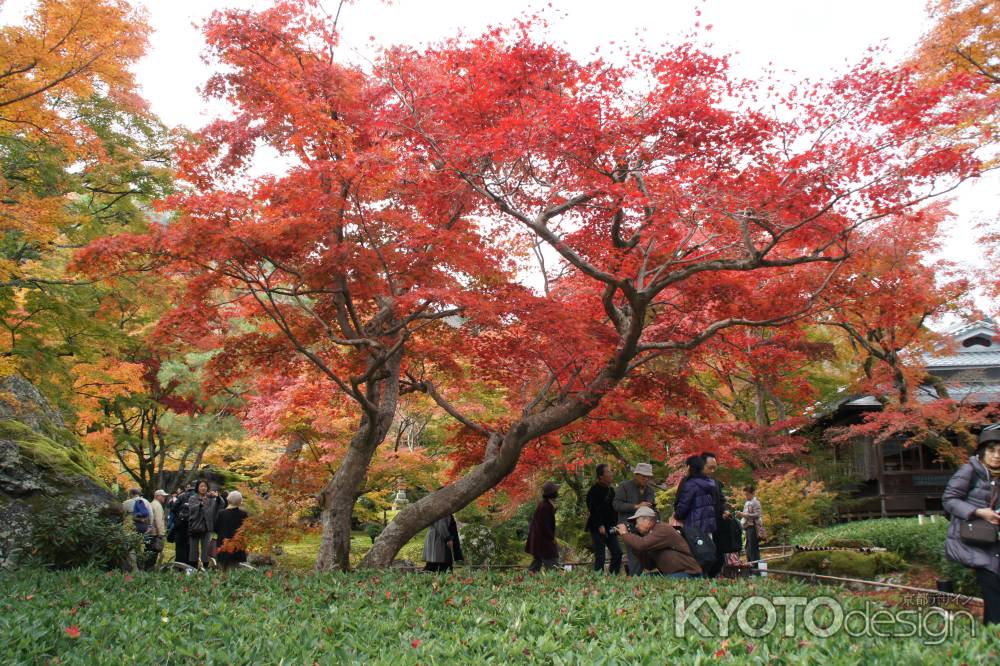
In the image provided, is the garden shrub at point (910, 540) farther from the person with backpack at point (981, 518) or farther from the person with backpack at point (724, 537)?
the person with backpack at point (981, 518)

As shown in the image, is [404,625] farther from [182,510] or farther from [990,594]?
[182,510]

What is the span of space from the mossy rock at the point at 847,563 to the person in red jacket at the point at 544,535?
5.33 m

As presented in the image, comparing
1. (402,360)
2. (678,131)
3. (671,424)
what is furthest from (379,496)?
(678,131)

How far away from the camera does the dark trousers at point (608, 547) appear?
9.16m

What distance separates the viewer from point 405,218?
901cm

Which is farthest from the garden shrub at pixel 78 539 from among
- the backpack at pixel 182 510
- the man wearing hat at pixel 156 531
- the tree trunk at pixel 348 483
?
the man wearing hat at pixel 156 531

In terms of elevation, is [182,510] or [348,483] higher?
[348,483]

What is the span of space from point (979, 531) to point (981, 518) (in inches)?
3.2

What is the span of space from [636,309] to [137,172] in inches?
414

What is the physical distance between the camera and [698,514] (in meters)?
7.41

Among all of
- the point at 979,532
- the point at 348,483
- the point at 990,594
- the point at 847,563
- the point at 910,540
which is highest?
the point at 348,483

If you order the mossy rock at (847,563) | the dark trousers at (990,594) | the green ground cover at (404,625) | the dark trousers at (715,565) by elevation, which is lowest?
the mossy rock at (847,563)

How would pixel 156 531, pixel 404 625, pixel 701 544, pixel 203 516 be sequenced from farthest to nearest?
pixel 156 531 < pixel 203 516 < pixel 701 544 < pixel 404 625

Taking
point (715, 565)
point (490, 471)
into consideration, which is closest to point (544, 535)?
point (490, 471)
